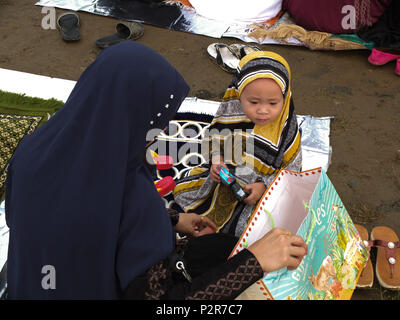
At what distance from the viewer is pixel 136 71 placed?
141cm

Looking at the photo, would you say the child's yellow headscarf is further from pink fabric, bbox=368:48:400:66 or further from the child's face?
pink fabric, bbox=368:48:400:66

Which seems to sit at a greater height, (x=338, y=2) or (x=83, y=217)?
(x=83, y=217)

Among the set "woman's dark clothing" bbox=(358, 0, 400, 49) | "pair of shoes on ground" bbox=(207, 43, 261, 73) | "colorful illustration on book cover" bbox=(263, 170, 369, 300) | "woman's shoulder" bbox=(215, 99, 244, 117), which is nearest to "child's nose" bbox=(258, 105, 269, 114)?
"woman's shoulder" bbox=(215, 99, 244, 117)

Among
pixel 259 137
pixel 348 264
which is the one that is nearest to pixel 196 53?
pixel 259 137

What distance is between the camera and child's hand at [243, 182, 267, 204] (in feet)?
7.68

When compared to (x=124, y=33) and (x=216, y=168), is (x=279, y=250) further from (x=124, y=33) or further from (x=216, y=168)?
(x=124, y=33)

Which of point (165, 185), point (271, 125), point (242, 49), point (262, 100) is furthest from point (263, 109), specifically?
point (242, 49)

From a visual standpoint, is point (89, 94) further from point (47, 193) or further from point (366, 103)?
point (366, 103)

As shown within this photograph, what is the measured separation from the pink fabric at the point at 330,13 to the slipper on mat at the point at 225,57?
0.96 meters

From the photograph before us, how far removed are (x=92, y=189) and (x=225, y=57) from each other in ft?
9.77

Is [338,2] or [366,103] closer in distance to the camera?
[366,103]
